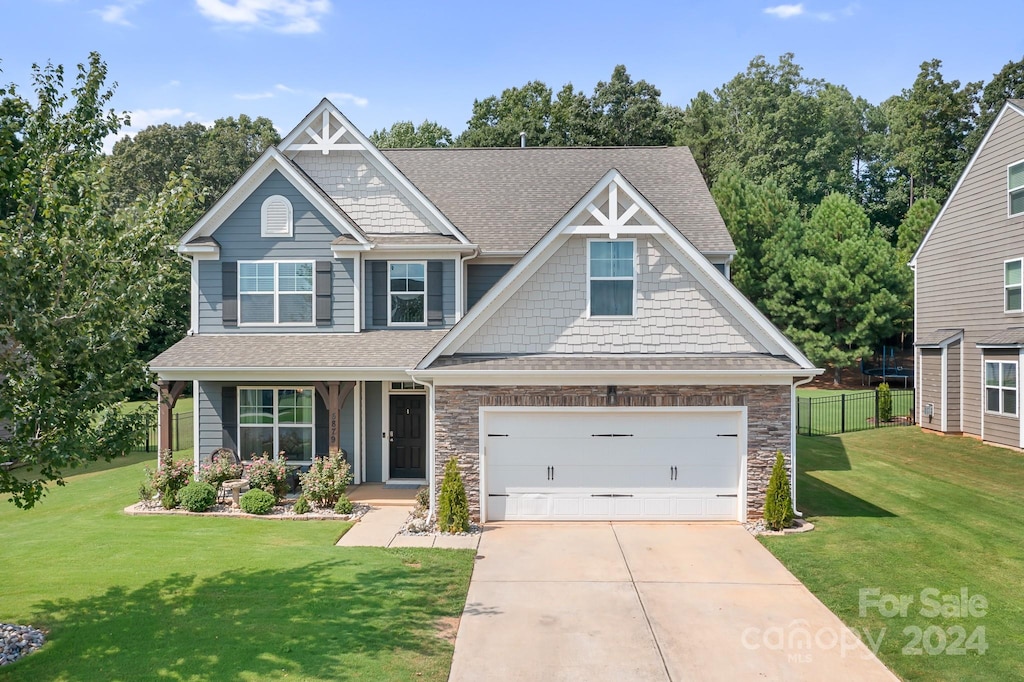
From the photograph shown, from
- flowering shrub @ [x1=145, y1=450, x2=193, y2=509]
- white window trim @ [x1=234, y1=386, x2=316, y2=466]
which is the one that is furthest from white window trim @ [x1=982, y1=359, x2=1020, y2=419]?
flowering shrub @ [x1=145, y1=450, x2=193, y2=509]

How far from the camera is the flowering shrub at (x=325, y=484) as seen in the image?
13336 mm

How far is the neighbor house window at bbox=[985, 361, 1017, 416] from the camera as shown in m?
18.7

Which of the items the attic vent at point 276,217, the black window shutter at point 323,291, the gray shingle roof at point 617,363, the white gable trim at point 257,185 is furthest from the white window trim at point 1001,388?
the attic vent at point 276,217

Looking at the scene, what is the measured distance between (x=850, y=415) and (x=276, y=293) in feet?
72.1

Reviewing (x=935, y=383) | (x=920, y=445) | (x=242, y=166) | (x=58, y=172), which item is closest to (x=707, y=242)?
(x=920, y=445)

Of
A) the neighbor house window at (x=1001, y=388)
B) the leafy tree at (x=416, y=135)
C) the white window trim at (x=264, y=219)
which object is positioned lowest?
the neighbor house window at (x=1001, y=388)

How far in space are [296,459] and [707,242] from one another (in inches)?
452

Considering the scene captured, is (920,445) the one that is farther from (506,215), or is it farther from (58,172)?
(58,172)

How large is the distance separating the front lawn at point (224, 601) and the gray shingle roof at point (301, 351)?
3287mm

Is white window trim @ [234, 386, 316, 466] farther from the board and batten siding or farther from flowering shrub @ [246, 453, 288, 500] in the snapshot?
the board and batten siding

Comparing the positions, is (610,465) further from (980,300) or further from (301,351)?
(980,300)

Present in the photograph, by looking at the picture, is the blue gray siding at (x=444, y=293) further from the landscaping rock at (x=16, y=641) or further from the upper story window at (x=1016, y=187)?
the upper story window at (x=1016, y=187)

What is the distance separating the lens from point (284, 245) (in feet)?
50.8

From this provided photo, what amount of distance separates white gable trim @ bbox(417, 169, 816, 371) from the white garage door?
1.67 meters
